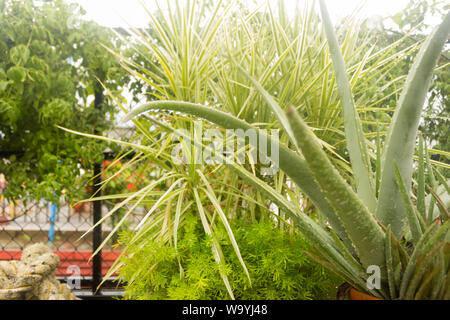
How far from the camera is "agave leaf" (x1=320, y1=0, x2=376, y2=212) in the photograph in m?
0.49

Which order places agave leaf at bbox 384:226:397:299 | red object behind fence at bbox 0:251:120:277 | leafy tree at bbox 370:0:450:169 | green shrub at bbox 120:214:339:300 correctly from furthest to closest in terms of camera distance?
red object behind fence at bbox 0:251:120:277, leafy tree at bbox 370:0:450:169, green shrub at bbox 120:214:339:300, agave leaf at bbox 384:226:397:299

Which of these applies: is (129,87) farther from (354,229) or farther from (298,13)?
(354,229)

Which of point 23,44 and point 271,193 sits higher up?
point 23,44

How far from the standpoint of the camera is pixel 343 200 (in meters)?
0.36

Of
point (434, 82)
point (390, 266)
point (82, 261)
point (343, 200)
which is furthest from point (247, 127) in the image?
point (82, 261)

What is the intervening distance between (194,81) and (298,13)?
1.15 ft

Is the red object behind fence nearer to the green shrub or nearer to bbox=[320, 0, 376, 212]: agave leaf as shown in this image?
the green shrub

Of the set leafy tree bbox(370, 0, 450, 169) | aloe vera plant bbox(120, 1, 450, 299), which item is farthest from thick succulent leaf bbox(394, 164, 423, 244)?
leafy tree bbox(370, 0, 450, 169)

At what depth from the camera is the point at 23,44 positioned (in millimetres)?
1339

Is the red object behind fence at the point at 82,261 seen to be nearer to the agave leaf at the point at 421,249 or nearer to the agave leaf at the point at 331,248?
the agave leaf at the point at 331,248

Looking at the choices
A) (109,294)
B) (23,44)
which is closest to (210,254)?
(109,294)

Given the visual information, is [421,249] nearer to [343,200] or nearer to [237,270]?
[343,200]

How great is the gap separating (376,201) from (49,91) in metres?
1.33

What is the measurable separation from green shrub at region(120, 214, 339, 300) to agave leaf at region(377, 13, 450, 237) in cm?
17
